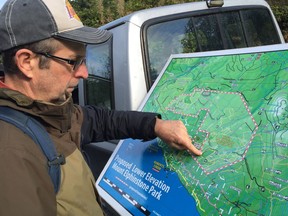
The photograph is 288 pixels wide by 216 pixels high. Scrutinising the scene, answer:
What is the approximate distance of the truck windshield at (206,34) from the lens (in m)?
2.84

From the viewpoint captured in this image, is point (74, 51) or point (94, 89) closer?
point (74, 51)

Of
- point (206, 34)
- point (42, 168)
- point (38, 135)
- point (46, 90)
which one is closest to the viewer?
point (42, 168)

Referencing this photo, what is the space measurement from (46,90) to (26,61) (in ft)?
0.52

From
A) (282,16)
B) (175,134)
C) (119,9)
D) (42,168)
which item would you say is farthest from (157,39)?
(282,16)

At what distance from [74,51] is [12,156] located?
0.70m

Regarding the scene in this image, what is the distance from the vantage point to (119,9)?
11852 millimetres

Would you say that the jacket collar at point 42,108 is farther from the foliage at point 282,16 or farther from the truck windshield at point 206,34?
the foliage at point 282,16

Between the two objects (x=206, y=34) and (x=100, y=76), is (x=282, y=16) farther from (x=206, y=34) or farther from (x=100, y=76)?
(x=100, y=76)

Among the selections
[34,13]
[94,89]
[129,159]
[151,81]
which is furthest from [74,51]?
[94,89]

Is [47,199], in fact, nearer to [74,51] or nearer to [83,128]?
[74,51]

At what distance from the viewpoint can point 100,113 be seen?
8.21 feet

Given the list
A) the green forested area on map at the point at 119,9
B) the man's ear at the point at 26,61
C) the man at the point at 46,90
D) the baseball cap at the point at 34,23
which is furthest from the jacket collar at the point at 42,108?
the green forested area on map at the point at 119,9

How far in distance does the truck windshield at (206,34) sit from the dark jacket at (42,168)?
740mm

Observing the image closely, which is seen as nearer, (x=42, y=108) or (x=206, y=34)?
(x=42, y=108)
